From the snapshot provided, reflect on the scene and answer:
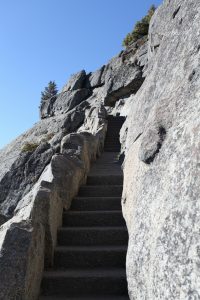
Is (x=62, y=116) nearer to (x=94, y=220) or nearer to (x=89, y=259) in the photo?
(x=94, y=220)

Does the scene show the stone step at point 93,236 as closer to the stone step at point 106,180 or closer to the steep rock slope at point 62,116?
the steep rock slope at point 62,116

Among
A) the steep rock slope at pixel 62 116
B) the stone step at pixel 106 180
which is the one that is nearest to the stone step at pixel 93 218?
the steep rock slope at pixel 62 116

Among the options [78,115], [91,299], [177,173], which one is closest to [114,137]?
[78,115]

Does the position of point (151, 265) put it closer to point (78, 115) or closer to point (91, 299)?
point (91, 299)

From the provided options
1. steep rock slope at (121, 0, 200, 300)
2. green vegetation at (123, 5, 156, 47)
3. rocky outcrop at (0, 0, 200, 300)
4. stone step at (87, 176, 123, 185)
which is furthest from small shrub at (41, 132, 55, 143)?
steep rock slope at (121, 0, 200, 300)

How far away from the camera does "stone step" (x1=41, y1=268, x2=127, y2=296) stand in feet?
14.8

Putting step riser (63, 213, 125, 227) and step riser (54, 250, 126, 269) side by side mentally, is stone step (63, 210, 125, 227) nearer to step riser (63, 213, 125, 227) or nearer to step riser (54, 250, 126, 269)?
step riser (63, 213, 125, 227)

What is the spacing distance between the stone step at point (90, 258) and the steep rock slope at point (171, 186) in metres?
0.82

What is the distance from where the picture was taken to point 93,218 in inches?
236

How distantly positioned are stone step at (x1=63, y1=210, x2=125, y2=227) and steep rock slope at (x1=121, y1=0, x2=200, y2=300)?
1.28m

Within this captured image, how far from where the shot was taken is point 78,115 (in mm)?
28031

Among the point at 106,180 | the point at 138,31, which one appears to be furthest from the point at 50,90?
the point at 106,180

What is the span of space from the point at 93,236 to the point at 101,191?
1.67 m

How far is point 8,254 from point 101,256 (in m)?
1.52
